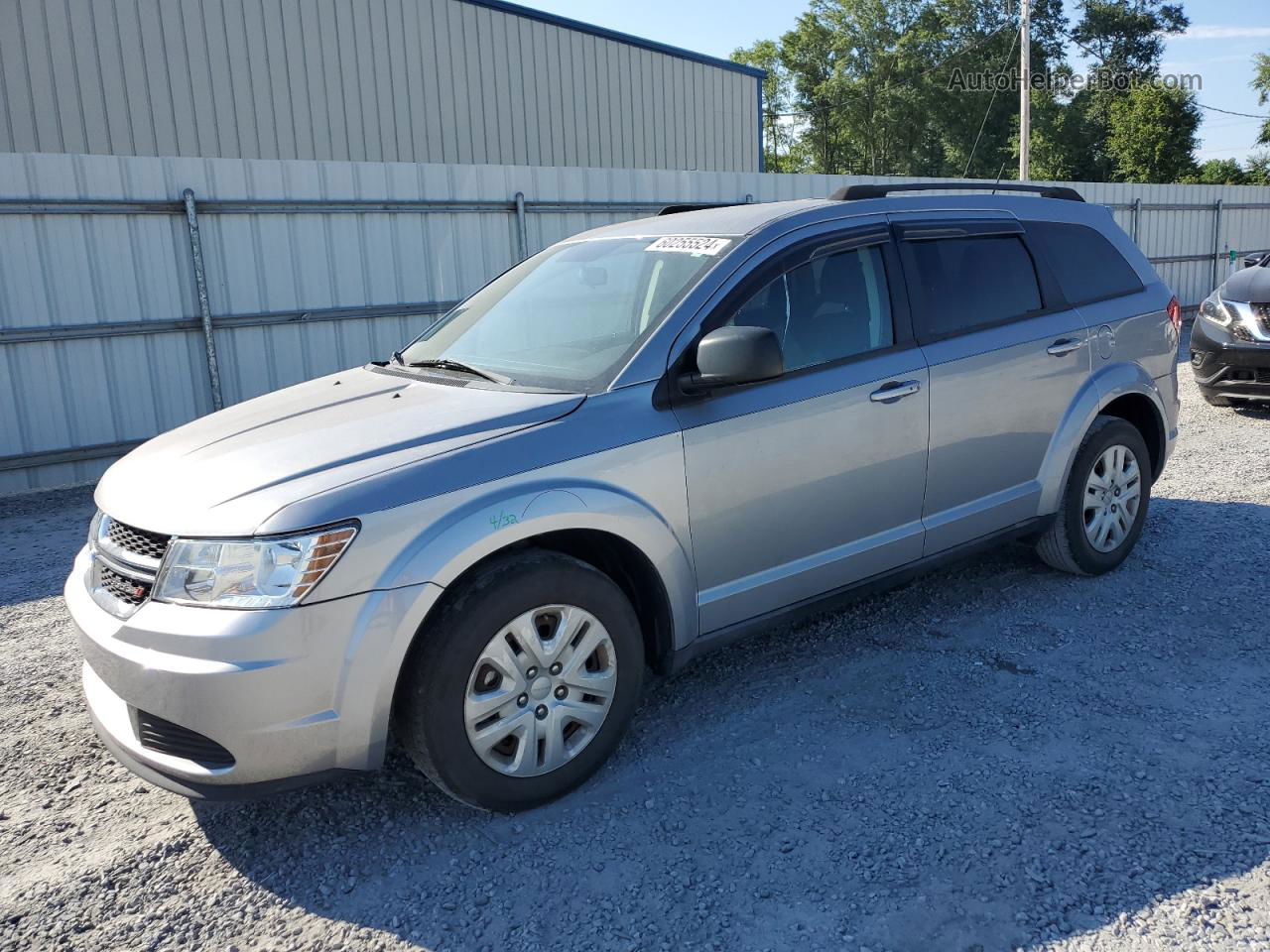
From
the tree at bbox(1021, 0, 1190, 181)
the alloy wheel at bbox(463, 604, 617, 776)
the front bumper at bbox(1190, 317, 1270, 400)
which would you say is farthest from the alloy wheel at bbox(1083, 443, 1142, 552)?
Result: the tree at bbox(1021, 0, 1190, 181)

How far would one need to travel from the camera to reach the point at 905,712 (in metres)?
3.74

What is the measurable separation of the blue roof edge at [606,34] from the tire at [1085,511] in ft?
45.4

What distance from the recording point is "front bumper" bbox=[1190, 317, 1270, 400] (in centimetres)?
855

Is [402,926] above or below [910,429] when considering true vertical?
below

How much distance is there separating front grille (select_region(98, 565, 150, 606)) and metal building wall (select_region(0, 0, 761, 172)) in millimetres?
11882

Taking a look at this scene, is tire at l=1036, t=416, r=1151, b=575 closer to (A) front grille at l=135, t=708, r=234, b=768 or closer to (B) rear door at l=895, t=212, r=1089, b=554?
(B) rear door at l=895, t=212, r=1089, b=554

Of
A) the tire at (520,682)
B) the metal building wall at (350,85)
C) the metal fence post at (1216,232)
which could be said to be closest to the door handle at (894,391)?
the tire at (520,682)

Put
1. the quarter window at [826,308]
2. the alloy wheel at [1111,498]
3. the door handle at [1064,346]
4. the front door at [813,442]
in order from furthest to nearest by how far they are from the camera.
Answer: the alloy wheel at [1111,498] → the door handle at [1064,346] → the quarter window at [826,308] → the front door at [813,442]

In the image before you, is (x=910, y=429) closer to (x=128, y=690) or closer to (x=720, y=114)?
(x=128, y=690)

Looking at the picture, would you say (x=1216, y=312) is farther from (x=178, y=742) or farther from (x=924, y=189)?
(x=178, y=742)

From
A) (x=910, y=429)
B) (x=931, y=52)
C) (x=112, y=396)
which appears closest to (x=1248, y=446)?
(x=910, y=429)

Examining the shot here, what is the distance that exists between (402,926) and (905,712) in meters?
1.93

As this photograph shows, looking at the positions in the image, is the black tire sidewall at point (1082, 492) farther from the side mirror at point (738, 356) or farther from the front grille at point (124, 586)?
the front grille at point (124, 586)

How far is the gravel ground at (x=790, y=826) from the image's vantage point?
8.70ft
